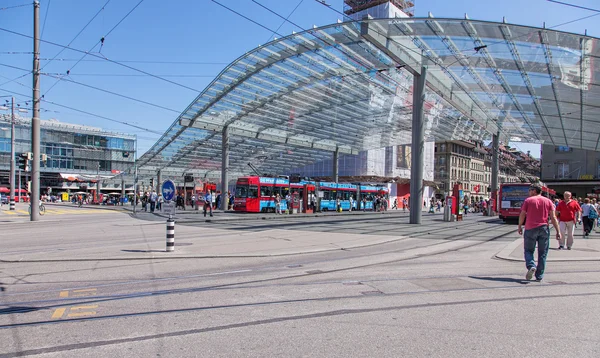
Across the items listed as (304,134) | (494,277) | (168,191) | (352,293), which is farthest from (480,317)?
(304,134)

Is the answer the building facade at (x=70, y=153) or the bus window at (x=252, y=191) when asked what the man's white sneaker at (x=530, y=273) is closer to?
the bus window at (x=252, y=191)

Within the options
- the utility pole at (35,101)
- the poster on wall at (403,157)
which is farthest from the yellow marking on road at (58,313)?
the poster on wall at (403,157)

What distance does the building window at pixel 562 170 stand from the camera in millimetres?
65756

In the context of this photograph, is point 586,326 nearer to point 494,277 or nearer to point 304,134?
point 494,277

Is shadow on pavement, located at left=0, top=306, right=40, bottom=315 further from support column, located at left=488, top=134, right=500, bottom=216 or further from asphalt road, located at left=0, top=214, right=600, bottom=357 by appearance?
support column, located at left=488, top=134, right=500, bottom=216

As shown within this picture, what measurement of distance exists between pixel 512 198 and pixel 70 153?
87.3 metres

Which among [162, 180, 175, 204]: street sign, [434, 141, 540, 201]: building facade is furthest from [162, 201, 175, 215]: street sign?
[434, 141, 540, 201]: building facade

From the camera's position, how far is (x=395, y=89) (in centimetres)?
3388

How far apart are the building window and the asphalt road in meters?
64.6

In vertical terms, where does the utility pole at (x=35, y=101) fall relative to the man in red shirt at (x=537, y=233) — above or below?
above

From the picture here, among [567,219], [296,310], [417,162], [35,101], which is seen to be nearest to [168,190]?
[296,310]

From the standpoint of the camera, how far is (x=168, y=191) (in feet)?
41.5

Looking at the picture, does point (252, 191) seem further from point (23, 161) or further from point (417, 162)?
point (23, 161)

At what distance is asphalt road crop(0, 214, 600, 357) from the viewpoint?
14.9 feet
